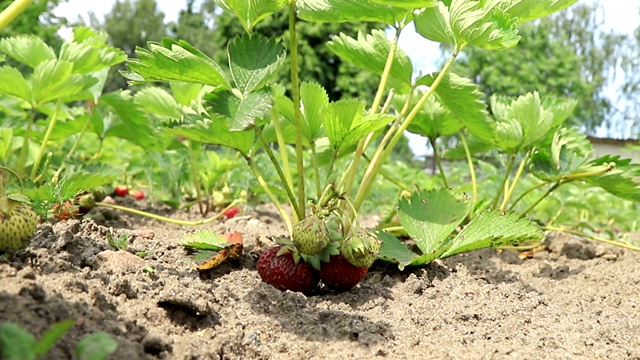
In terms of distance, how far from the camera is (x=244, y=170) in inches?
129

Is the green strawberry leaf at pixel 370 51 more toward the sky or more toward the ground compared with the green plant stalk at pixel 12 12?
more toward the ground

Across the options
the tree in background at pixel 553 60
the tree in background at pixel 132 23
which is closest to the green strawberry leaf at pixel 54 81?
the tree in background at pixel 553 60

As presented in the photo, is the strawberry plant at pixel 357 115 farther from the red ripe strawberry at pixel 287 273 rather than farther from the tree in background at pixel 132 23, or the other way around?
the tree in background at pixel 132 23

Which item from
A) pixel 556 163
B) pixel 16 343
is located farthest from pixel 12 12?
pixel 556 163

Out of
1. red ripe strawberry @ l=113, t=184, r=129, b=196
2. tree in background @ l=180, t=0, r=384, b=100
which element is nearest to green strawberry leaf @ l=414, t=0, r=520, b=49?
red ripe strawberry @ l=113, t=184, r=129, b=196

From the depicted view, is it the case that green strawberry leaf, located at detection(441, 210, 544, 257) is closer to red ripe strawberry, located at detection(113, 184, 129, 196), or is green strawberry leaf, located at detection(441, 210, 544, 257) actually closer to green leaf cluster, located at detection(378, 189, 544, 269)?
green leaf cluster, located at detection(378, 189, 544, 269)

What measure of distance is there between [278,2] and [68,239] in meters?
0.64

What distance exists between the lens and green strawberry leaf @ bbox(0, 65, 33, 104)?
6.15 ft

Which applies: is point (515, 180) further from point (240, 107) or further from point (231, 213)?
point (240, 107)

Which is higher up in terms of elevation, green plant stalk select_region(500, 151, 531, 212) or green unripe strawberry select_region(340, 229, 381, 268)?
green unripe strawberry select_region(340, 229, 381, 268)

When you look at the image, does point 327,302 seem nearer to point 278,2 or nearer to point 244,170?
point 278,2

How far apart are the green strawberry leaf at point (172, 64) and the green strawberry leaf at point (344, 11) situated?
0.33m

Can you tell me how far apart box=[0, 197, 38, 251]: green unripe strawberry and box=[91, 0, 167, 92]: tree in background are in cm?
3707

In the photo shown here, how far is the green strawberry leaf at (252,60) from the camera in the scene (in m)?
1.26
